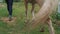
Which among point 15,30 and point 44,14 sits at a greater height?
point 44,14

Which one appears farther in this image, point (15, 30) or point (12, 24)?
point (12, 24)

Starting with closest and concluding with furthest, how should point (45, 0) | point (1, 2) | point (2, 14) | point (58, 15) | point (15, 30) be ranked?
point (45, 0)
point (15, 30)
point (58, 15)
point (2, 14)
point (1, 2)

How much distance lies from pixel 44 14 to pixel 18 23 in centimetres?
346

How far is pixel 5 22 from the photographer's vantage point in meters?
8.16

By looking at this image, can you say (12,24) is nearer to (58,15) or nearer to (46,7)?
(58,15)

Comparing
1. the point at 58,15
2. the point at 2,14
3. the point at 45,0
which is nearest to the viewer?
the point at 45,0

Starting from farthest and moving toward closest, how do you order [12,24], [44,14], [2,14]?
[2,14]
[12,24]
[44,14]

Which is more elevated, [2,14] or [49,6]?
[49,6]

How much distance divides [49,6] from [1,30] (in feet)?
9.18

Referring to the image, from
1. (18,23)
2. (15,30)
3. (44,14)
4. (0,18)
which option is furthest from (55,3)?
(0,18)

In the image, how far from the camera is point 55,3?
489cm

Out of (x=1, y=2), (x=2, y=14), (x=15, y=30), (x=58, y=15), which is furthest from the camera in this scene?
(x=1, y=2)

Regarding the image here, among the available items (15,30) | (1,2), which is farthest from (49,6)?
(1,2)

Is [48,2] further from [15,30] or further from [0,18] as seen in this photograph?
[0,18]
